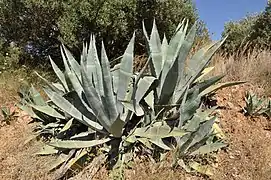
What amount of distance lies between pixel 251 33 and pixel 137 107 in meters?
8.56

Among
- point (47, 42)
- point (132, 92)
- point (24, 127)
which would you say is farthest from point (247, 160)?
point (47, 42)

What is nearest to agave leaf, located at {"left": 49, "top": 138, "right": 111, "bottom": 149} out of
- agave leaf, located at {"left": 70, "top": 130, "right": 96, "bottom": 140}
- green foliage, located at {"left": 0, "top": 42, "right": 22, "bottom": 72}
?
agave leaf, located at {"left": 70, "top": 130, "right": 96, "bottom": 140}

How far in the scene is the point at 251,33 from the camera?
38.6ft

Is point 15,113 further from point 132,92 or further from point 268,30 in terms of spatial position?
point 268,30

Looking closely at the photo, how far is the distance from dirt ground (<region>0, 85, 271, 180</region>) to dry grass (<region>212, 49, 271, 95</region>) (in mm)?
768

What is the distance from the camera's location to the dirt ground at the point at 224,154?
159 inches

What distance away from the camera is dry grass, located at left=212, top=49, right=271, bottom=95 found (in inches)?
258

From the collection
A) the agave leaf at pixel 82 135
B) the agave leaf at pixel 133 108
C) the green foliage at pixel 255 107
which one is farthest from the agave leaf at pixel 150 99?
the green foliage at pixel 255 107

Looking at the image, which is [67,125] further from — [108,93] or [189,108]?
[189,108]

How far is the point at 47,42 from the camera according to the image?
31.8ft

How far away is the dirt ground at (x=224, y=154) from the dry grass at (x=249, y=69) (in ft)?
2.52

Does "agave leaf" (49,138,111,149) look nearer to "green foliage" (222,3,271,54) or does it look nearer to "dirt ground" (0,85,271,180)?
"dirt ground" (0,85,271,180)

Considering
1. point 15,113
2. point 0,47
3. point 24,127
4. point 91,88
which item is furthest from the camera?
point 0,47

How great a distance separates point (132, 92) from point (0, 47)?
6.36 meters
